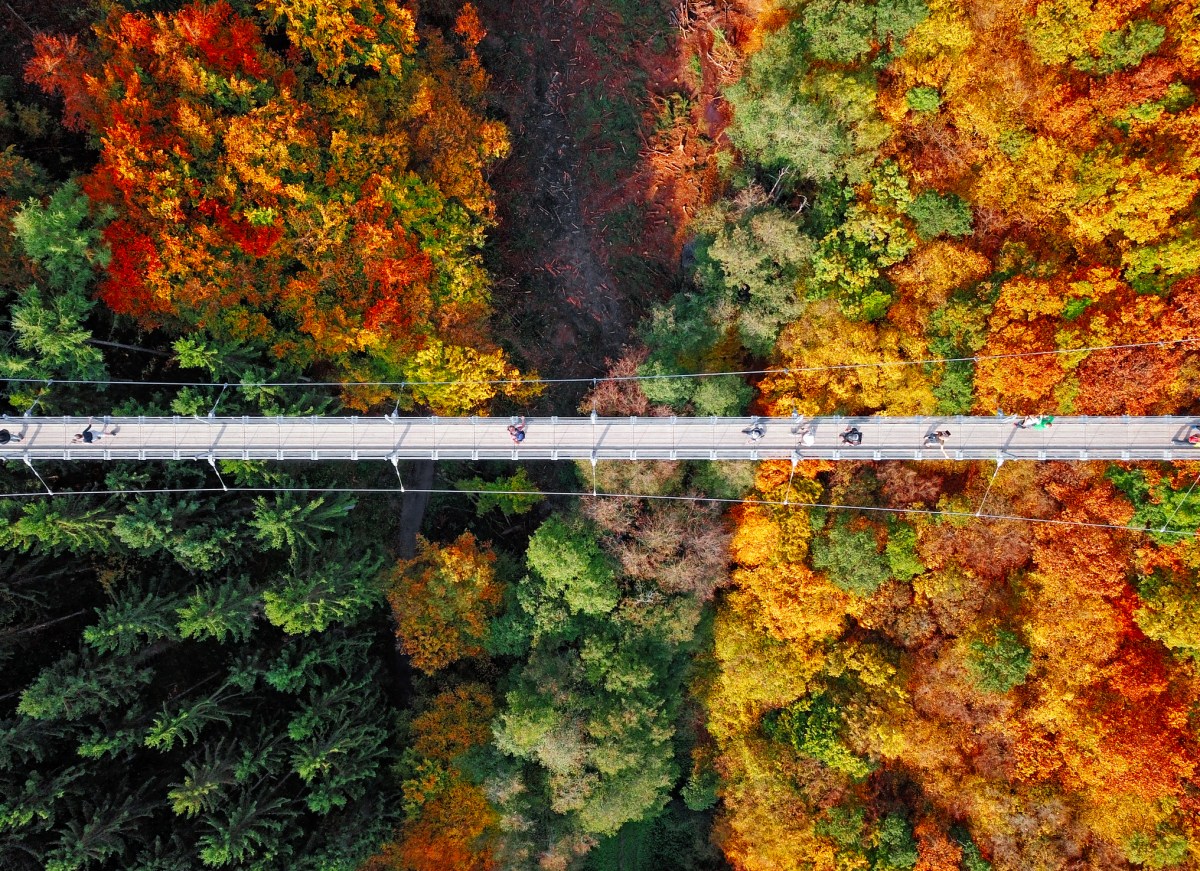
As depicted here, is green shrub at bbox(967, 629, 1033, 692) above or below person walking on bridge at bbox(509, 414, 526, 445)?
below

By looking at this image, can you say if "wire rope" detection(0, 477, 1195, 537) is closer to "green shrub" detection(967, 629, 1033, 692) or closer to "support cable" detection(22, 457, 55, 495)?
"support cable" detection(22, 457, 55, 495)

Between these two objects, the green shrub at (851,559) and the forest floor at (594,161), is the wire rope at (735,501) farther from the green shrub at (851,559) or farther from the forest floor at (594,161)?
the forest floor at (594,161)

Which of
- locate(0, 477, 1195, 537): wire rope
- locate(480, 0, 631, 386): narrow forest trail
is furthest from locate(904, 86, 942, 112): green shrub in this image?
locate(0, 477, 1195, 537): wire rope

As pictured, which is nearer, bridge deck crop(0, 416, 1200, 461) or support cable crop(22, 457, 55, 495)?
support cable crop(22, 457, 55, 495)

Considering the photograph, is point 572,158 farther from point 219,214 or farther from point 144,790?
point 144,790

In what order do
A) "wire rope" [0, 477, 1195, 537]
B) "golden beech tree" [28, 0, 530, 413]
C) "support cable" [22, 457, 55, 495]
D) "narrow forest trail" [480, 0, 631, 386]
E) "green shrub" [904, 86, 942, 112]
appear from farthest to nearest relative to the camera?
"narrow forest trail" [480, 0, 631, 386], "green shrub" [904, 86, 942, 112], "support cable" [22, 457, 55, 495], "wire rope" [0, 477, 1195, 537], "golden beech tree" [28, 0, 530, 413]

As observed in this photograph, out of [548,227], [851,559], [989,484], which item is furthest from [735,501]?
[548,227]

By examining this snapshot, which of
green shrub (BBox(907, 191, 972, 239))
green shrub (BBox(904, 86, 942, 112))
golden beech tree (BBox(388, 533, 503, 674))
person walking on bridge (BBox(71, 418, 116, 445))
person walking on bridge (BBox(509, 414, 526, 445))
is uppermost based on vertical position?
green shrub (BBox(904, 86, 942, 112))
